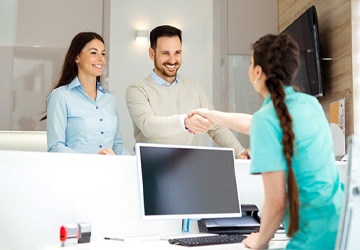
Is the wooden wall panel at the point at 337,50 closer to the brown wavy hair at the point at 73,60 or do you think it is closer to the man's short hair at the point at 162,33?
the man's short hair at the point at 162,33

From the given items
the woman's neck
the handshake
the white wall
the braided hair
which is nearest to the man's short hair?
the woman's neck

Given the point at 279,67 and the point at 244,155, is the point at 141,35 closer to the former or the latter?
the point at 244,155

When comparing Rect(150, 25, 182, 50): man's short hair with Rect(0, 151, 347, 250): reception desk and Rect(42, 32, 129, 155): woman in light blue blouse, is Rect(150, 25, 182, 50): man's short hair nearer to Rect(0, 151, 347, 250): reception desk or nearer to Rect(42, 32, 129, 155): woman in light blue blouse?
Rect(42, 32, 129, 155): woman in light blue blouse

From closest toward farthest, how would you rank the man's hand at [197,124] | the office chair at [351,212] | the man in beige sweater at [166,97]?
the office chair at [351,212]
the man's hand at [197,124]
the man in beige sweater at [166,97]

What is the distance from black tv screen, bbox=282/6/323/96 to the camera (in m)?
4.03

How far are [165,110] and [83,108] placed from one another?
60cm

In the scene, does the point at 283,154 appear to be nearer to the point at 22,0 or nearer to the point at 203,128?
the point at 203,128

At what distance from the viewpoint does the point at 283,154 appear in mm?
1623

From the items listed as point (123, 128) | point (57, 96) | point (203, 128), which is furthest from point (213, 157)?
point (123, 128)

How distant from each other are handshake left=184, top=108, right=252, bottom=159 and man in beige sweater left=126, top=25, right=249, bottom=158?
344 millimetres

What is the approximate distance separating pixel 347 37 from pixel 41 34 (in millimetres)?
2448

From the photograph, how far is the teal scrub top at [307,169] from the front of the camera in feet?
5.35

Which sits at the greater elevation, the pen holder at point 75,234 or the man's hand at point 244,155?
the man's hand at point 244,155

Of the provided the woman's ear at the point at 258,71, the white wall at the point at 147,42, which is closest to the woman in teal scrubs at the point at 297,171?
the woman's ear at the point at 258,71
